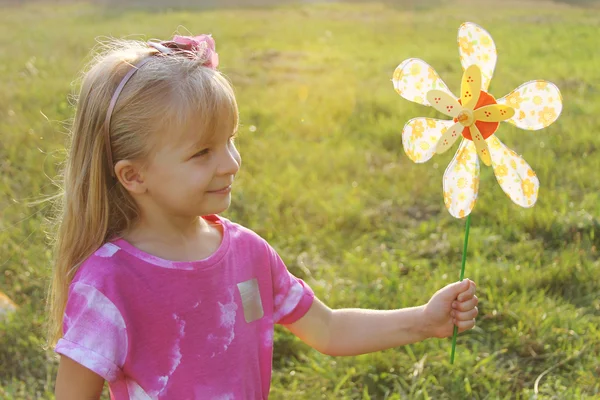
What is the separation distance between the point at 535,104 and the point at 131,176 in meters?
0.85

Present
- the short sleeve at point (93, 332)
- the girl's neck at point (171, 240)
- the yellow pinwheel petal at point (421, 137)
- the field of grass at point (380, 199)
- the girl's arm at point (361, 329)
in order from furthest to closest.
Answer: the field of grass at point (380, 199), the girl's arm at point (361, 329), the yellow pinwheel petal at point (421, 137), the girl's neck at point (171, 240), the short sleeve at point (93, 332)

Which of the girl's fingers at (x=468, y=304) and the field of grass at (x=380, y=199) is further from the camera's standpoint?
the field of grass at (x=380, y=199)

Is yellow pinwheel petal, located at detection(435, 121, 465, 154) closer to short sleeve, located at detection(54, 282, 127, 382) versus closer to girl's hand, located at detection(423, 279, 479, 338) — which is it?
girl's hand, located at detection(423, 279, 479, 338)

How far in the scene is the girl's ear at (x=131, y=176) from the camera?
1.61m

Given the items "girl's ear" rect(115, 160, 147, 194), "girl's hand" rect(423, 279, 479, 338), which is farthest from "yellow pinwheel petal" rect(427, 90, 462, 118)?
"girl's ear" rect(115, 160, 147, 194)

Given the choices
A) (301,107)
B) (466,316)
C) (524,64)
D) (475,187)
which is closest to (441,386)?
(466,316)

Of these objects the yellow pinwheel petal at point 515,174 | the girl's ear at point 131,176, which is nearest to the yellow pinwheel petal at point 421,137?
the yellow pinwheel petal at point 515,174

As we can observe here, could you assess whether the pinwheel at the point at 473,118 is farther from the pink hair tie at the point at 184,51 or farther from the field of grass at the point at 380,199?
the field of grass at the point at 380,199

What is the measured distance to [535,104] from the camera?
169cm

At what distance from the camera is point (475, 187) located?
172cm

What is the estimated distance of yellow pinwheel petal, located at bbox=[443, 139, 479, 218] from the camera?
1.72m

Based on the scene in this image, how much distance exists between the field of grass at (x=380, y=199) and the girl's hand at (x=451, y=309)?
1.77 feet

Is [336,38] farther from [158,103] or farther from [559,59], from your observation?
[158,103]

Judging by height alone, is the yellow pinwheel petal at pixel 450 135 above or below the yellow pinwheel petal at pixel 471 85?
below
